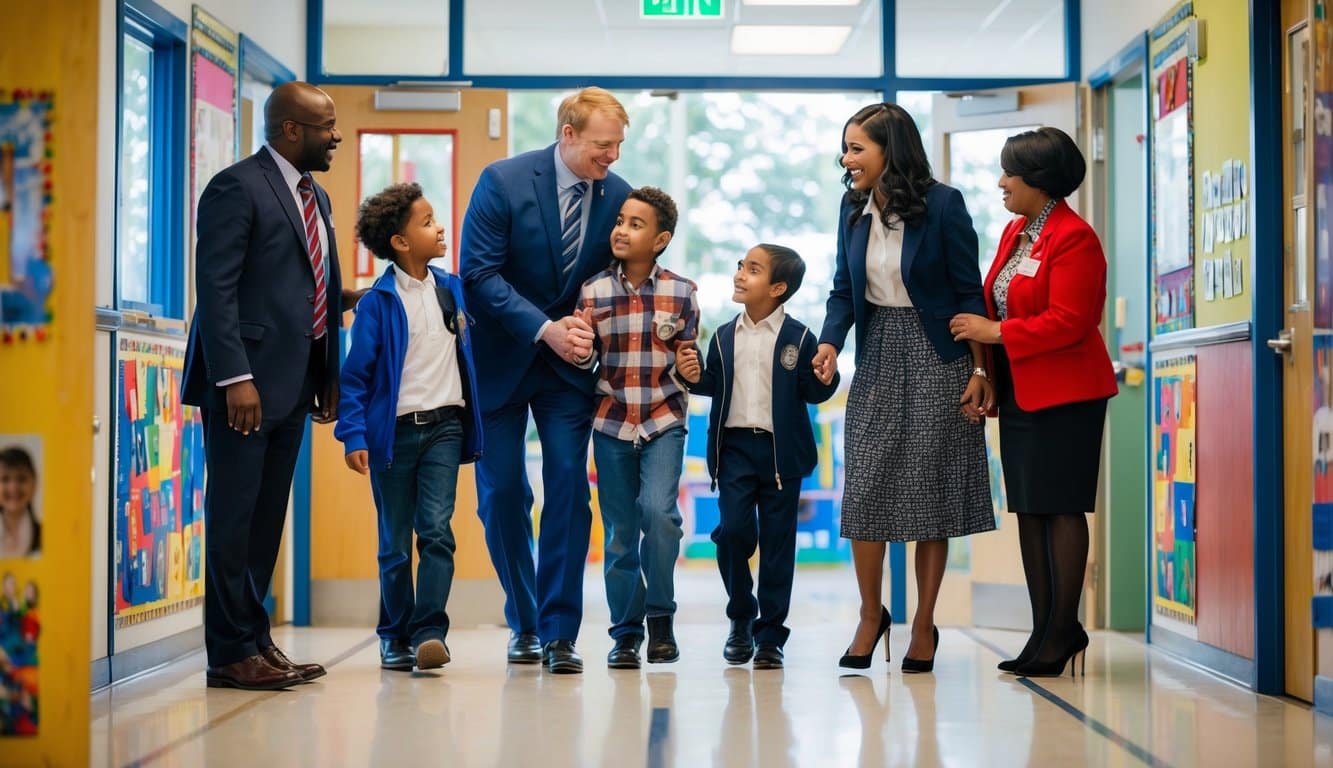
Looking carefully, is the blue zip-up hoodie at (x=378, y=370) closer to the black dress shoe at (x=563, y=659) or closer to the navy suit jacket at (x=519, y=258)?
the navy suit jacket at (x=519, y=258)

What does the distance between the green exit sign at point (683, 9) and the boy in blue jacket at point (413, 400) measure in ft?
6.49

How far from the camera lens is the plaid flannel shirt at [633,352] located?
3.86m

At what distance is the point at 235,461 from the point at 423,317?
2.02 ft

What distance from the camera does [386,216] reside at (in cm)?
387

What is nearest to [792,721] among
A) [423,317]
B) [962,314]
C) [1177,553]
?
[962,314]

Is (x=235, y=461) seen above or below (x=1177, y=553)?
above

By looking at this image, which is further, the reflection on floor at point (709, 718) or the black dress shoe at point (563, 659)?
the black dress shoe at point (563, 659)

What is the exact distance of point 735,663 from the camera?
4.05 metres

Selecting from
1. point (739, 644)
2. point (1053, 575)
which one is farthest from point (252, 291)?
point (1053, 575)

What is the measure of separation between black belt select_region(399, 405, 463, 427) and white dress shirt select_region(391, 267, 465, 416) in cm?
1

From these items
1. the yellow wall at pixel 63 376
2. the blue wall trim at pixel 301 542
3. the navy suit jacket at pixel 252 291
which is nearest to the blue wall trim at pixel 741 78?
the blue wall trim at pixel 301 542

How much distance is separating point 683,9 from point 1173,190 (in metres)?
1.99

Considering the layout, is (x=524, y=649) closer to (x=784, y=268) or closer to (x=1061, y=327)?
(x=784, y=268)

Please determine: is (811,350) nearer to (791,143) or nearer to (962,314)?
(962,314)
